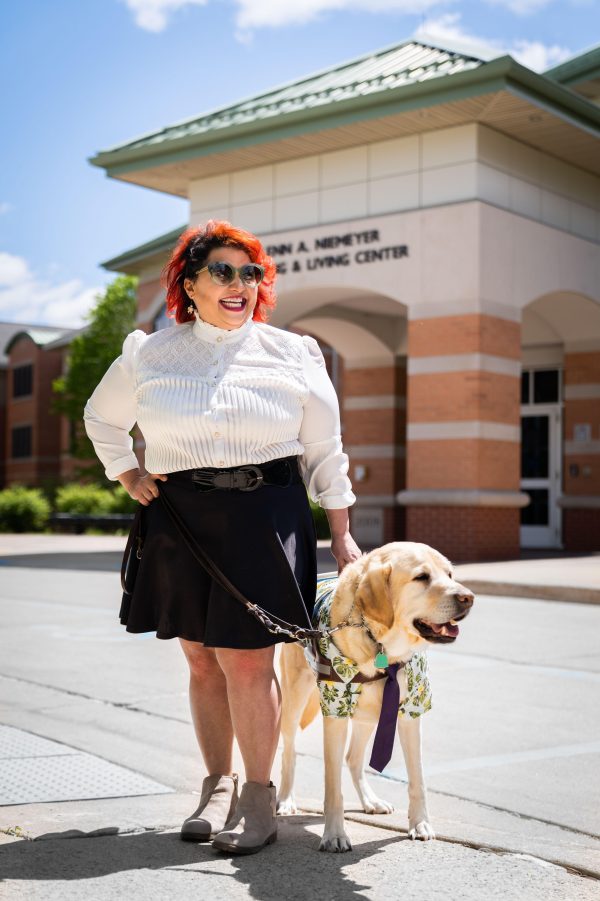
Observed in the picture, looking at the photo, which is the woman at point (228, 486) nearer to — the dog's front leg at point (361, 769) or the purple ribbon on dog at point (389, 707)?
the purple ribbon on dog at point (389, 707)

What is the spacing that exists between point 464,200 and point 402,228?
1.26m

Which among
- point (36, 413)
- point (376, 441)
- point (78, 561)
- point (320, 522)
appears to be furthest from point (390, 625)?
point (36, 413)

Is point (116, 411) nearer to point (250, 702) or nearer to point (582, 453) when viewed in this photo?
point (250, 702)

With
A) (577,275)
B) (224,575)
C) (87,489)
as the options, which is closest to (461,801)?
(224,575)

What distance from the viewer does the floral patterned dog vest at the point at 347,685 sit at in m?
3.94

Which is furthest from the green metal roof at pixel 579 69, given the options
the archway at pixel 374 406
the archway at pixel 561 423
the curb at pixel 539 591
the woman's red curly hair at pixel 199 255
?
the woman's red curly hair at pixel 199 255

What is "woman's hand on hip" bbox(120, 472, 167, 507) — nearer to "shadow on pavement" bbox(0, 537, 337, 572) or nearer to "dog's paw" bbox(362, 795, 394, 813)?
"dog's paw" bbox(362, 795, 394, 813)

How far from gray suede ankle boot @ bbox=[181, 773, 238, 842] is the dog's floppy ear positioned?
2.83 ft

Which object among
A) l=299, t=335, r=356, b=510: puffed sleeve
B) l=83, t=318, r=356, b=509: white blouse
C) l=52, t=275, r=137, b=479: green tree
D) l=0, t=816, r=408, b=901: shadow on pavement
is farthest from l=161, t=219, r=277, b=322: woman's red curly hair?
l=52, t=275, r=137, b=479: green tree

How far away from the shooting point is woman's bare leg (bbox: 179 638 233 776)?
4234mm

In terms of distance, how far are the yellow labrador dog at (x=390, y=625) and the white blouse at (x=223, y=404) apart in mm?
363

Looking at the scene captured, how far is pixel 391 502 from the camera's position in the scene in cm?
2506

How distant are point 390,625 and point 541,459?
813 inches

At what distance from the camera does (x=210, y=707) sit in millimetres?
4250
